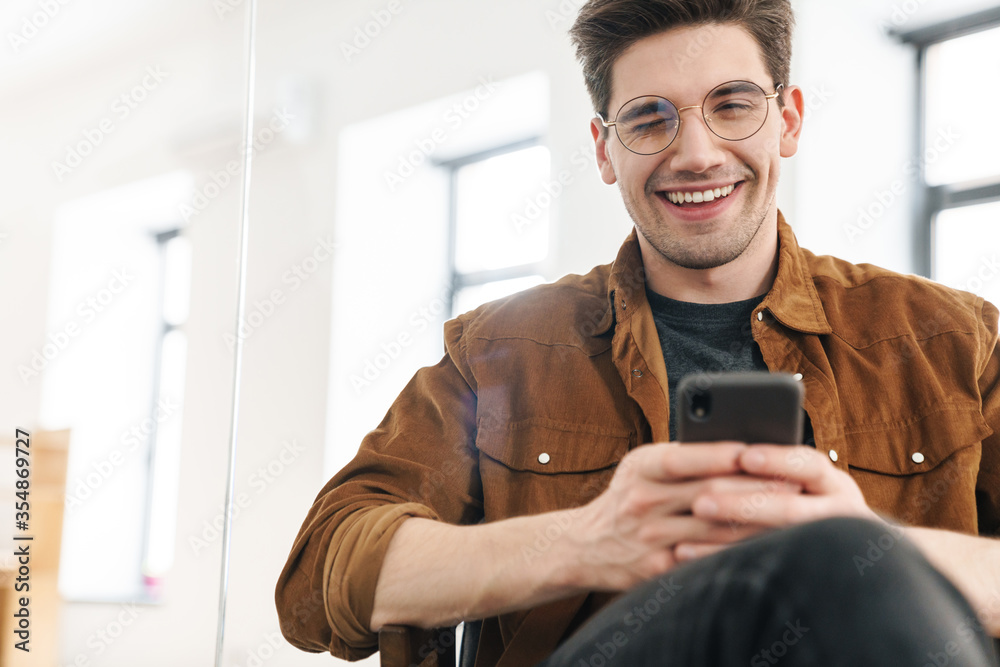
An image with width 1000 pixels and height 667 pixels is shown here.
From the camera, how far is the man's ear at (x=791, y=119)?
4.12ft

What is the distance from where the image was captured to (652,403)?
1.07m

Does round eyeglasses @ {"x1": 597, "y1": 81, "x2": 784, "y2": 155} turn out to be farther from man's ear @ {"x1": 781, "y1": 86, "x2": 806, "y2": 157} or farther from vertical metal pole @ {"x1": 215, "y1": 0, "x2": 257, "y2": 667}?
vertical metal pole @ {"x1": 215, "y1": 0, "x2": 257, "y2": 667}

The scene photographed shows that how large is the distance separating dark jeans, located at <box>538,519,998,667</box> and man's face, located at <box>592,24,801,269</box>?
68cm

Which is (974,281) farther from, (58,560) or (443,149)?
(58,560)

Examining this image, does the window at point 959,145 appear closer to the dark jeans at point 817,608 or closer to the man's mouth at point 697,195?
the man's mouth at point 697,195

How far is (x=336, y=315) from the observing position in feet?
8.60

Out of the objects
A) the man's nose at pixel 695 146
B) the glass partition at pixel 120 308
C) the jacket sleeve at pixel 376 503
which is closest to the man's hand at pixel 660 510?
the jacket sleeve at pixel 376 503

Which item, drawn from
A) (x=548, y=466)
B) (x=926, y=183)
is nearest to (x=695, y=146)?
(x=548, y=466)

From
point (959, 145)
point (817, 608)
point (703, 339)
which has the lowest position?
point (817, 608)

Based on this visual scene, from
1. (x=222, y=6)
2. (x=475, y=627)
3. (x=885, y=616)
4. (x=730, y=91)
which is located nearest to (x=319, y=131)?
(x=222, y=6)

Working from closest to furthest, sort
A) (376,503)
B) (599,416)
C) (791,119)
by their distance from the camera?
(376,503) < (599,416) < (791,119)

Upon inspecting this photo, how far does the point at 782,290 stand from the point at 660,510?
1.73 feet

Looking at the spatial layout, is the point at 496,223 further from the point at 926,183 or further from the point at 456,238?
the point at 926,183

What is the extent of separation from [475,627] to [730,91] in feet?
2.58
